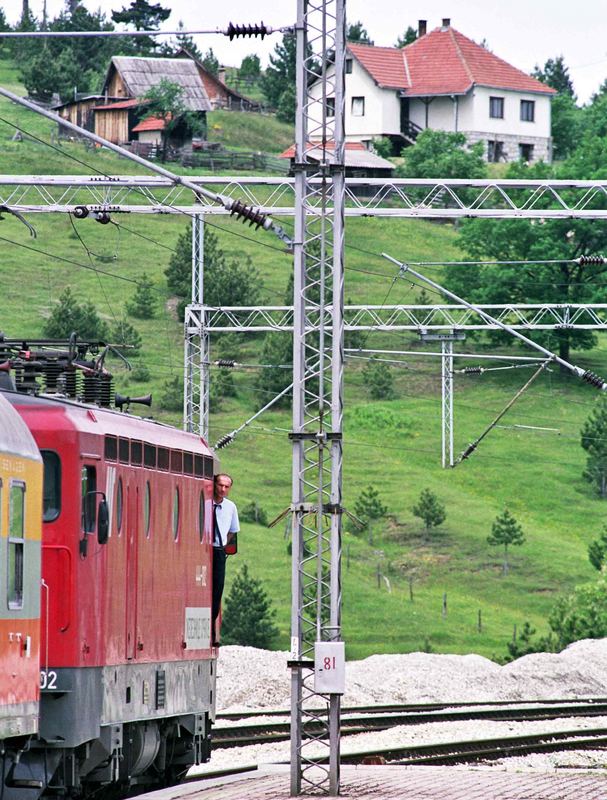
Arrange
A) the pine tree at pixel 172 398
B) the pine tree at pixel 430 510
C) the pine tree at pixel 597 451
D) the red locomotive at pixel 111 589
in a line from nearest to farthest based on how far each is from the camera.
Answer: the red locomotive at pixel 111 589 < the pine tree at pixel 430 510 < the pine tree at pixel 597 451 < the pine tree at pixel 172 398

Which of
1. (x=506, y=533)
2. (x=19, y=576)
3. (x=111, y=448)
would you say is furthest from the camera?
(x=506, y=533)

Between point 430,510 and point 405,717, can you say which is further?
point 430,510

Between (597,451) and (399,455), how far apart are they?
25.7 feet

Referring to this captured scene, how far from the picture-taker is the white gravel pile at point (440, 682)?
26891 millimetres

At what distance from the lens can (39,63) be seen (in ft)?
420

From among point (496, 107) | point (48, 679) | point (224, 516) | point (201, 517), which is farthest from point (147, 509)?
point (496, 107)


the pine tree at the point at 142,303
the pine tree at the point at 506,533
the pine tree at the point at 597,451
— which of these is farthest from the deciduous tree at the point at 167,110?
the pine tree at the point at 506,533

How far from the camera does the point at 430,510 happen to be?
6091 cm

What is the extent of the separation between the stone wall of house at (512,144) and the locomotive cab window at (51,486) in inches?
4356

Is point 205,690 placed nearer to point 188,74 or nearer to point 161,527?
point 161,527

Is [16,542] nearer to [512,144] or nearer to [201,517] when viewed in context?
[201,517]

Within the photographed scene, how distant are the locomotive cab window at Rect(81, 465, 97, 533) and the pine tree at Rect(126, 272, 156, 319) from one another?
71442mm

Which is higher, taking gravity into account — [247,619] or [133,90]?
[133,90]

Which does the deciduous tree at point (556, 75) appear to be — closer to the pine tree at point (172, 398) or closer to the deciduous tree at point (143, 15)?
the deciduous tree at point (143, 15)
